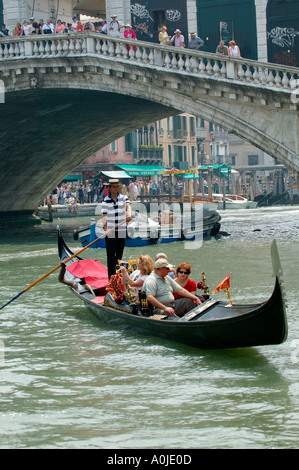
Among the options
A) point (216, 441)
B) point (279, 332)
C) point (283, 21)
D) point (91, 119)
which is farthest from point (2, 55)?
point (216, 441)

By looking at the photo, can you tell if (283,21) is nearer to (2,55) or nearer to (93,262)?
(2,55)

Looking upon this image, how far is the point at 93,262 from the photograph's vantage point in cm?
1002

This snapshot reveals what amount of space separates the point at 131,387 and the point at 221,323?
3.05 ft

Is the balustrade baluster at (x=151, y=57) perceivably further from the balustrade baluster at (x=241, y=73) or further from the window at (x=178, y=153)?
the window at (x=178, y=153)

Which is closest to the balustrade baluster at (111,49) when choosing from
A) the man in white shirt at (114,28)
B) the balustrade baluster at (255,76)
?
the man in white shirt at (114,28)

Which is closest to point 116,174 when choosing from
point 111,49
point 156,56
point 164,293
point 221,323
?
point 111,49

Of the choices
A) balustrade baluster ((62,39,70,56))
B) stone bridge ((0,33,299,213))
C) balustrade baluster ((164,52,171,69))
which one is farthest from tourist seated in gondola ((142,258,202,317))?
balustrade baluster ((62,39,70,56))

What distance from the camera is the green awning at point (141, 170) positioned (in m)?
40.3

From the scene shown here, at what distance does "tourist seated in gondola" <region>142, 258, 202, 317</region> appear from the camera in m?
7.35

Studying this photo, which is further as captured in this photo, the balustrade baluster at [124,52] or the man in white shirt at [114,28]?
the man in white shirt at [114,28]

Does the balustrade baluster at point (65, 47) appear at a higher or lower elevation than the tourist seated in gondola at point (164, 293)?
higher

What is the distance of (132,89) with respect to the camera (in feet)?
58.4

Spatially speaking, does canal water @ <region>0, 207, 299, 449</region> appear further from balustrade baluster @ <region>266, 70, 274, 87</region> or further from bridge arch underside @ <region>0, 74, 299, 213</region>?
bridge arch underside @ <region>0, 74, 299, 213</region>

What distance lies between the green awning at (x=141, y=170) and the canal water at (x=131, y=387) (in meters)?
30.3
